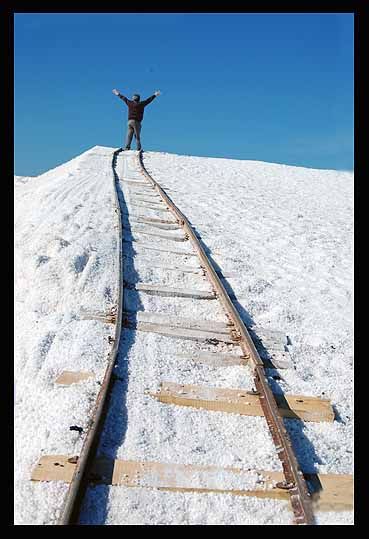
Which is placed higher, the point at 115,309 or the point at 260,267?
the point at 260,267

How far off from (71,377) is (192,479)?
4.44ft

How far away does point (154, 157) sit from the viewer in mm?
20344

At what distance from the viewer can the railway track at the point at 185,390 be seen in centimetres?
295

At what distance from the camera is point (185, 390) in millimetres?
3916

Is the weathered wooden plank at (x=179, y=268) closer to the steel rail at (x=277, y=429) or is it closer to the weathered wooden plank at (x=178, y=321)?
the steel rail at (x=277, y=429)

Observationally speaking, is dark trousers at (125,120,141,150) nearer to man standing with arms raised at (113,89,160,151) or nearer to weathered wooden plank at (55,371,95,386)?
man standing with arms raised at (113,89,160,151)

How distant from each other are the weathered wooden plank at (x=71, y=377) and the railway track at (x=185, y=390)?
0.04ft

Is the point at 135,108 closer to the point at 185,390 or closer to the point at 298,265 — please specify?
the point at 298,265

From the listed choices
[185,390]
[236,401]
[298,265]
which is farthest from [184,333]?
[298,265]

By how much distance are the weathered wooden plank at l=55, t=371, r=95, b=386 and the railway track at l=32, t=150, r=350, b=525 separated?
0.04 feet
